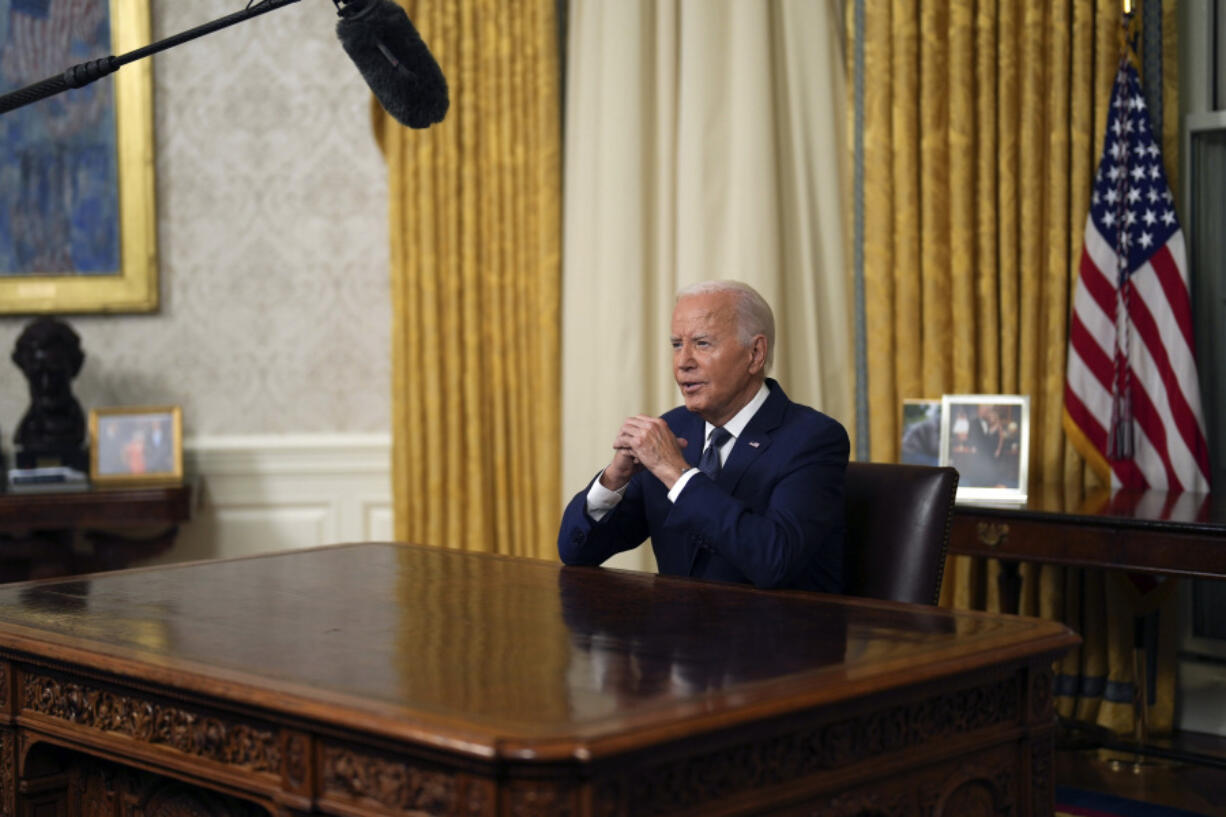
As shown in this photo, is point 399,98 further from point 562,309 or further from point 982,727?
point 562,309

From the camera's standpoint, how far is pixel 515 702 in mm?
1716

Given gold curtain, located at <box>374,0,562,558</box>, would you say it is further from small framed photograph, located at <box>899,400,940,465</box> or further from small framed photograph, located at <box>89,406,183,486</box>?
small framed photograph, located at <box>899,400,940,465</box>

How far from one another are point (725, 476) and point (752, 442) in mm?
94

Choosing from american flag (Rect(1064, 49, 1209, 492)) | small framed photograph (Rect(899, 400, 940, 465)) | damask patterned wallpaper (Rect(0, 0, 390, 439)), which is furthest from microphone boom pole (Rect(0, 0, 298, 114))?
damask patterned wallpaper (Rect(0, 0, 390, 439))

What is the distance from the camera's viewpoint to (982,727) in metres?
2.10

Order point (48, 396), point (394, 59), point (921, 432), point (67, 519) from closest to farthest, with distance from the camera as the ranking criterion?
point (394, 59), point (921, 432), point (67, 519), point (48, 396)

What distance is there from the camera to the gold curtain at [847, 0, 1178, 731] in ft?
14.9

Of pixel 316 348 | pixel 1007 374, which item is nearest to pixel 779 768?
pixel 1007 374

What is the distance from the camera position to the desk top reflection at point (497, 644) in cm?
170

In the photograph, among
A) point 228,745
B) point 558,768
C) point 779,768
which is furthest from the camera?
point 228,745

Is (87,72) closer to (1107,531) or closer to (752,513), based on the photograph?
(752,513)

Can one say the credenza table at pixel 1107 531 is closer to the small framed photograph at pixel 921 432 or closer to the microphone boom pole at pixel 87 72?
the small framed photograph at pixel 921 432

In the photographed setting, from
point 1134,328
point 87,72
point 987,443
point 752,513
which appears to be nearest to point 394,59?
point 87,72

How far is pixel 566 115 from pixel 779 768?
427 centimetres
